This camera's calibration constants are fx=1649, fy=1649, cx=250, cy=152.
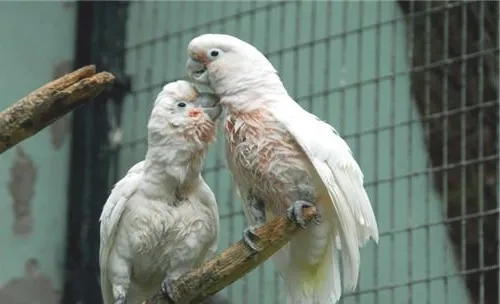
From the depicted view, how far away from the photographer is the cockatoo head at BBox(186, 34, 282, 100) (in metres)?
4.63

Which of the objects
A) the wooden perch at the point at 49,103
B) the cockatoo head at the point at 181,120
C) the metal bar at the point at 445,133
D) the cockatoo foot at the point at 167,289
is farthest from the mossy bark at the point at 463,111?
the wooden perch at the point at 49,103

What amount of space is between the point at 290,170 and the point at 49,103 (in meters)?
0.74

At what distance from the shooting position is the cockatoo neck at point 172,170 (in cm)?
461

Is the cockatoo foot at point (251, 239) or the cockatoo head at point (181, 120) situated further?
the cockatoo head at point (181, 120)

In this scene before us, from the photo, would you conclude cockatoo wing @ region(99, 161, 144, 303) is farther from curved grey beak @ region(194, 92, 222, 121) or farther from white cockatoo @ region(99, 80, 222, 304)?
curved grey beak @ region(194, 92, 222, 121)

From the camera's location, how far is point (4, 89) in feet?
24.2

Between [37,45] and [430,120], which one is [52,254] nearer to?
[37,45]

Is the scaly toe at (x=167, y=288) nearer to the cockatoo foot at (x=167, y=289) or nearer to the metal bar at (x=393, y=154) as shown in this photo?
the cockatoo foot at (x=167, y=289)

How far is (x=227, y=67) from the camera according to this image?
466cm

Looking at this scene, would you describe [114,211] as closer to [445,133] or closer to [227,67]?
[227,67]

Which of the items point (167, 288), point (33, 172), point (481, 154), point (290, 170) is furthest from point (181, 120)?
point (33, 172)

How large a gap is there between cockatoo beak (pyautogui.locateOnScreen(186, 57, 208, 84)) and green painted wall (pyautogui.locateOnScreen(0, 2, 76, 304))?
276cm

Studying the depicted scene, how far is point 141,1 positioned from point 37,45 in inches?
21.0

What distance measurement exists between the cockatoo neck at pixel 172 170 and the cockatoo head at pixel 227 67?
0.65ft
